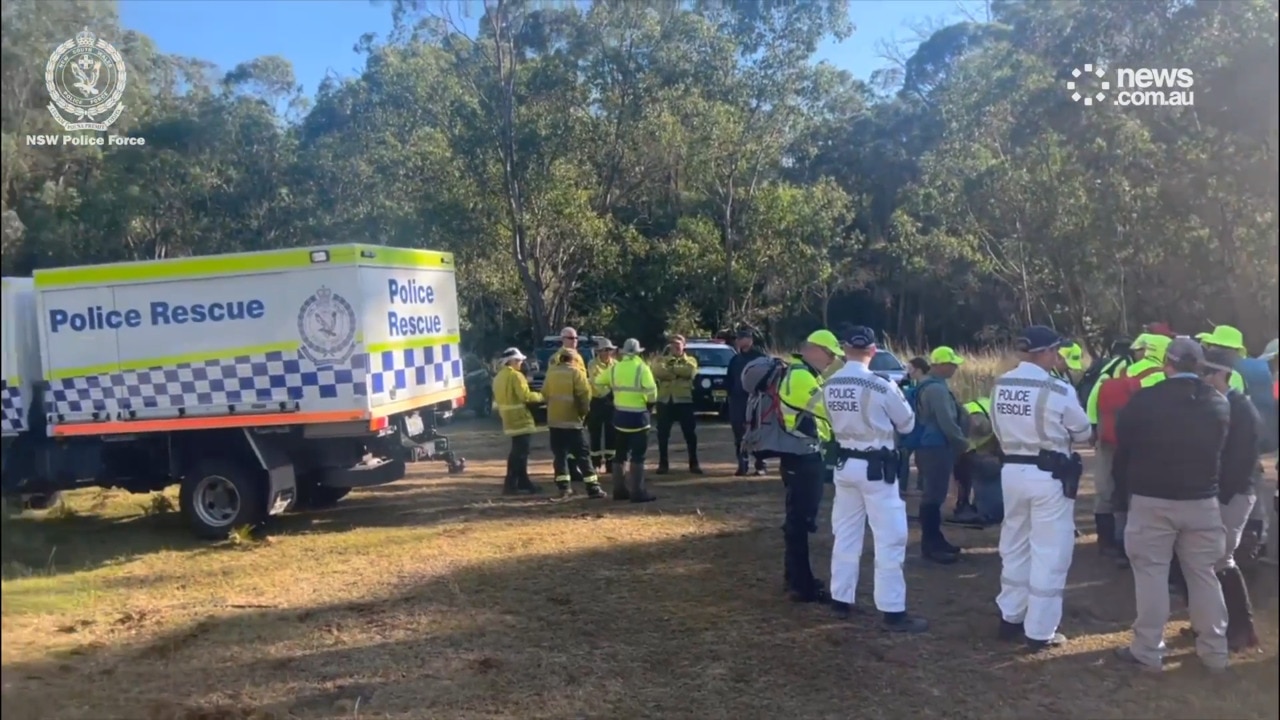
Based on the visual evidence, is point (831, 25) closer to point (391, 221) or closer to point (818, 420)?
point (391, 221)

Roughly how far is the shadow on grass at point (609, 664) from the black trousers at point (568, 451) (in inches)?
134

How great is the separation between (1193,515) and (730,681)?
2.56 m

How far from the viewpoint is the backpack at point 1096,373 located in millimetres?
7477

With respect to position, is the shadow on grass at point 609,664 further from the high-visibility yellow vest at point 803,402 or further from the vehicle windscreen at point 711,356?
the vehicle windscreen at point 711,356

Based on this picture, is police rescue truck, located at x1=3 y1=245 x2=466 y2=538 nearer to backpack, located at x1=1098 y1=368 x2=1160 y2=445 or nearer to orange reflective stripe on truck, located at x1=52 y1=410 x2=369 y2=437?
orange reflective stripe on truck, located at x1=52 y1=410 x2=369 y2=437

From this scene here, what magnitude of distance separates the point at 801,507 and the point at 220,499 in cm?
554

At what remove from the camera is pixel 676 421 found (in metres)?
12.6

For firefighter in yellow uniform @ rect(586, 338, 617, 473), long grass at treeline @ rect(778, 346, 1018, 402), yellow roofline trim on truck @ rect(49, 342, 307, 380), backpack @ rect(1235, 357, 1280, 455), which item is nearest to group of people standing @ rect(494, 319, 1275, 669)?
backpack @ rect(1235, 357, 1280, 455)

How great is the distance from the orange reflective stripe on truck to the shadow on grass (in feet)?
6.48

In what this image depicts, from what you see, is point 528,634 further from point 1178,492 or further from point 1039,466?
point 1178,492

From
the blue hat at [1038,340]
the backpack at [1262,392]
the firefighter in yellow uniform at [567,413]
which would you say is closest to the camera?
the backpack at [1262,392]

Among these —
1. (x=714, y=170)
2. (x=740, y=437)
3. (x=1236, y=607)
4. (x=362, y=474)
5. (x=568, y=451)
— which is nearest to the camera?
(x=1236, y=607)

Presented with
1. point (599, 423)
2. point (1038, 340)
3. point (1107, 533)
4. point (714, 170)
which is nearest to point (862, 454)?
point (1038, 340)

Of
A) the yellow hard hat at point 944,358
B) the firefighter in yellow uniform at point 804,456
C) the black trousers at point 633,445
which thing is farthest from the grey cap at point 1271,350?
the black trousers at point 633,445
